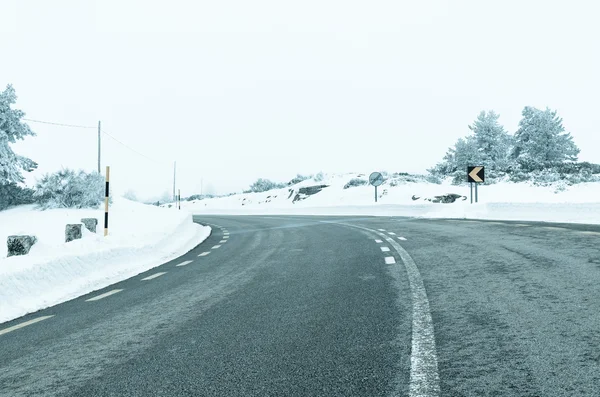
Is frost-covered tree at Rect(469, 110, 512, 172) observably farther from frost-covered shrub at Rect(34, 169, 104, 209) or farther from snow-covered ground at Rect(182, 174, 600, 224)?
frost-covered shrub at Rect(34, 169, 104, 209)

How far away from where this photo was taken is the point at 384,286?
6.54 m

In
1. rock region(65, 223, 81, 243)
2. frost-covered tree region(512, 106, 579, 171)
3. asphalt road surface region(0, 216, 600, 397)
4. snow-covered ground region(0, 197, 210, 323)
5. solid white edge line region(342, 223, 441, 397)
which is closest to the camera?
solid white edge line region(342, 223, 441, 397)

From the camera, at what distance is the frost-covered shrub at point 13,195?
2194 centimetres

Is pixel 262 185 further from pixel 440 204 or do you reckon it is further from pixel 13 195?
pixel 13 195

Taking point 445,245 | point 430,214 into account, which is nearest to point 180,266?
point 445,245

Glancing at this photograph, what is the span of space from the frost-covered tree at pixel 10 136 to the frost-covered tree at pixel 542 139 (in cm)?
5364

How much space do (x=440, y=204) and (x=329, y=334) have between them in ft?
84.1

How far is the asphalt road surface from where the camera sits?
3160mm

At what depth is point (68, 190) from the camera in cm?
2203

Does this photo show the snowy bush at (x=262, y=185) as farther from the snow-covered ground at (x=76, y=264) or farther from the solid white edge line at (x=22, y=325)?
the solid white edge line at (x=22, y=325)

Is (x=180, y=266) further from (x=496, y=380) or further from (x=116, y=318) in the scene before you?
(x=496, y=380)

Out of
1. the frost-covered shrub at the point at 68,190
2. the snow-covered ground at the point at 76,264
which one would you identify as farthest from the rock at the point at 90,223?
the frost-covered shrub at the point at 68,190

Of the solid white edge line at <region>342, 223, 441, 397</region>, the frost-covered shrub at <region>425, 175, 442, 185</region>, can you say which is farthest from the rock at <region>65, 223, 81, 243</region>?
the frost-covered shrub at <region>425, 175, 442, 185</region>

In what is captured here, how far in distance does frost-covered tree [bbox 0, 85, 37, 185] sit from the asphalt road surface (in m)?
17.0
